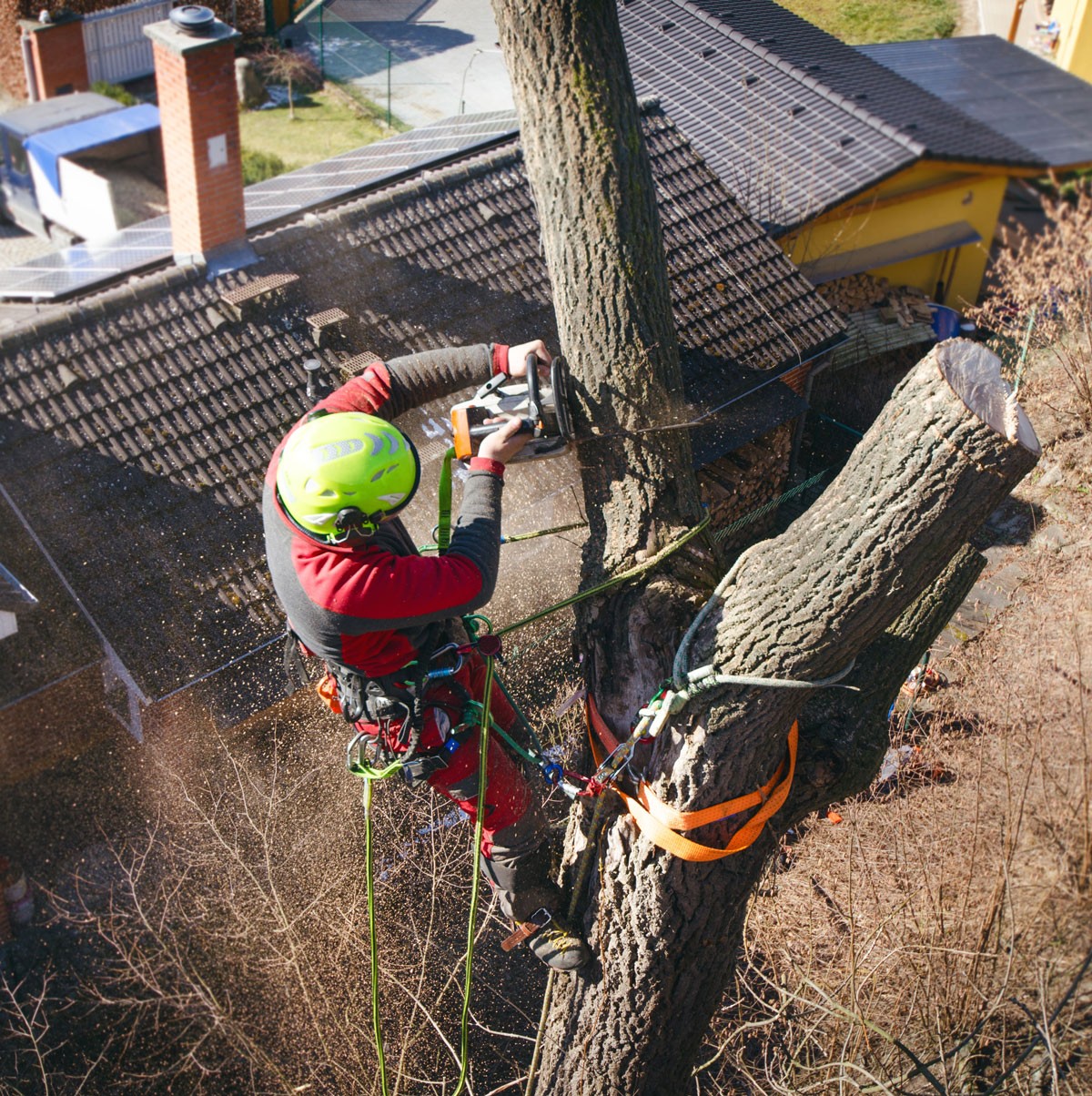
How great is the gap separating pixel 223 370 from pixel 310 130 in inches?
442

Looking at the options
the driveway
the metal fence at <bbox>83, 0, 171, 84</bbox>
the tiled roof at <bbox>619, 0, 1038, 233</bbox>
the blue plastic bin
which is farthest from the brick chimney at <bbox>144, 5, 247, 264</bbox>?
the metal fence at <bbox>83, 0, 171, 84</bbox>

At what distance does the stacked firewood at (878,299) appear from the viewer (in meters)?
12.0

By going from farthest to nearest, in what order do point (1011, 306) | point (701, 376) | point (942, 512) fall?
point (1011, 306), point (701, 376), point (942, 512)

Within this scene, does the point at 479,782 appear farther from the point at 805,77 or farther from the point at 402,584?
the point at 805,77

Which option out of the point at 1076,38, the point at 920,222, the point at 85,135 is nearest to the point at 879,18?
the point at 1076,38

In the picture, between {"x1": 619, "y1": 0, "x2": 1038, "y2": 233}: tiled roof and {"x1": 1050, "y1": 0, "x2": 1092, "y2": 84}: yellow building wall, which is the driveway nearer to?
{"x1": 619, "y1": 0, "x2": 1038, "y2": 233}: tiled roof

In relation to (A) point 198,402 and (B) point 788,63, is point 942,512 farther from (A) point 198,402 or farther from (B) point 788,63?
(B) point 788,63

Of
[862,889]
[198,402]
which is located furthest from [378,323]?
[862,889]

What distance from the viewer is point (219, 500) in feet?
19.8

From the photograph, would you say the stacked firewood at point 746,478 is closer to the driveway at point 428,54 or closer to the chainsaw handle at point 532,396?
the chainsaw handle at point 532,396

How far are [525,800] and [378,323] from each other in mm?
3747

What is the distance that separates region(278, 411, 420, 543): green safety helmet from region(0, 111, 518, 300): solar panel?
15.1 feet

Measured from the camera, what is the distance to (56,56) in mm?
16562

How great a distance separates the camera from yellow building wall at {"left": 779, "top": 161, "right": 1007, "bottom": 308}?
1116cm
